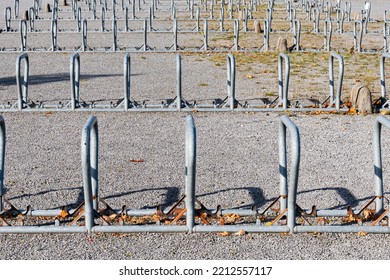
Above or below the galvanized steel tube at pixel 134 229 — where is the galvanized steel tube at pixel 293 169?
above

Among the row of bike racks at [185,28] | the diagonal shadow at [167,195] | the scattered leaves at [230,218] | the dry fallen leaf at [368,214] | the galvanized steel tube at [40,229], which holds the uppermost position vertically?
A: the galvanized steel tube at [40,229]

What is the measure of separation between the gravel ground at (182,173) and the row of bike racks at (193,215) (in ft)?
0.27

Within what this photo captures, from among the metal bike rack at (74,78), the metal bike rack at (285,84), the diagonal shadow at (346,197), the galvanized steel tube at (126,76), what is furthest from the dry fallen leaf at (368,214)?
the metal bike rack at (74,78)

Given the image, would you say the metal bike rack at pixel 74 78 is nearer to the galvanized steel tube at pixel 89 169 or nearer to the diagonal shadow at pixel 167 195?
the diagonal shadow at pixel 167 195

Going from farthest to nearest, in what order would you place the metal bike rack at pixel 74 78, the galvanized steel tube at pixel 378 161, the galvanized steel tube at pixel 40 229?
the metal bike rack at pixel 74 78, the galvanized steel tube at pixel 378 161, the galvanized steel tube at pixel 40 229

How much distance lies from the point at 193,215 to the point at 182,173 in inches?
82.0

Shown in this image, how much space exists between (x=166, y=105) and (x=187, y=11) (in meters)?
21.4

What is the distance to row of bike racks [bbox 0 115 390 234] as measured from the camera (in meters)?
6.25

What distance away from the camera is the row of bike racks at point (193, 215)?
20.5 feet

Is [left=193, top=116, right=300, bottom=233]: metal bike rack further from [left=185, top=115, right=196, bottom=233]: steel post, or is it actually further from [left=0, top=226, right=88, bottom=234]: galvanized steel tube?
[left=0, top=226, right=88, bottom=234]: galvanized steel tube

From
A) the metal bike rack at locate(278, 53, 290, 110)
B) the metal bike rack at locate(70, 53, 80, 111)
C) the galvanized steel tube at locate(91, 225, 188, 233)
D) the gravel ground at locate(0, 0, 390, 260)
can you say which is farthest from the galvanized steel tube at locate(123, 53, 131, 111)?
the galvanized steel tube at locate(91, 225, 188, 233)

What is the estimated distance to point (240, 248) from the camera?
6062 millimetres

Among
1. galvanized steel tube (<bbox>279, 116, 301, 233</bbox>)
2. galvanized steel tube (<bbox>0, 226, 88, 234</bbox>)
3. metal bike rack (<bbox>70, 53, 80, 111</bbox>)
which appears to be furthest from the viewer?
metal bike rack (<bbox>70, 53, 80, 111</bbox>)

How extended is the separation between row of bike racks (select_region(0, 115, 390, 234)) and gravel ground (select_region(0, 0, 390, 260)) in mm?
83
